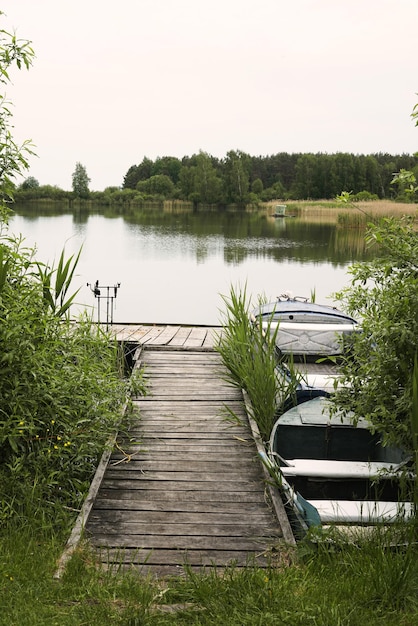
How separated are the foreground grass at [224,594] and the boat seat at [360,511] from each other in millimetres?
273

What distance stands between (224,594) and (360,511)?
106cm

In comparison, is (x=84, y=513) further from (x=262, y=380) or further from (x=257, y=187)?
(x=257, y=187)

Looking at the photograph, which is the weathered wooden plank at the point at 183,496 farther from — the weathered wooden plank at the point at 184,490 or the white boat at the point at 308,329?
the white boat at the point at 308,329

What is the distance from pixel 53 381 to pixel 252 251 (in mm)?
23732

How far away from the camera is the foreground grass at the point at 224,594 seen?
2980 millimetres

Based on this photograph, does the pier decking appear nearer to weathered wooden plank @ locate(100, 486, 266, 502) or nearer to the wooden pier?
the wooden pier

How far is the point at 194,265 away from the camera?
2431 cm

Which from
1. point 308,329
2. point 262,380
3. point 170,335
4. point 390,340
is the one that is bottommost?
point 170,335

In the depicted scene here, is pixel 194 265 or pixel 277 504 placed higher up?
pixel 194 265

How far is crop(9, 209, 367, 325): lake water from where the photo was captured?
17.5m

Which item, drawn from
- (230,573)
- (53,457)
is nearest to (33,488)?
(53,457)

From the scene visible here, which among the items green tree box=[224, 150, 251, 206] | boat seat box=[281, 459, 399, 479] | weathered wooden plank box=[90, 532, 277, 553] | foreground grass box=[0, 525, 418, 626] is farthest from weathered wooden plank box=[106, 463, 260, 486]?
green tree box=[224, 150, 251, 206]

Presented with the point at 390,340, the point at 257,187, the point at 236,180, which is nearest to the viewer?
the point at 390,340

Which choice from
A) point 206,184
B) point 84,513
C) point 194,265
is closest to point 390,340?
point 84,513
